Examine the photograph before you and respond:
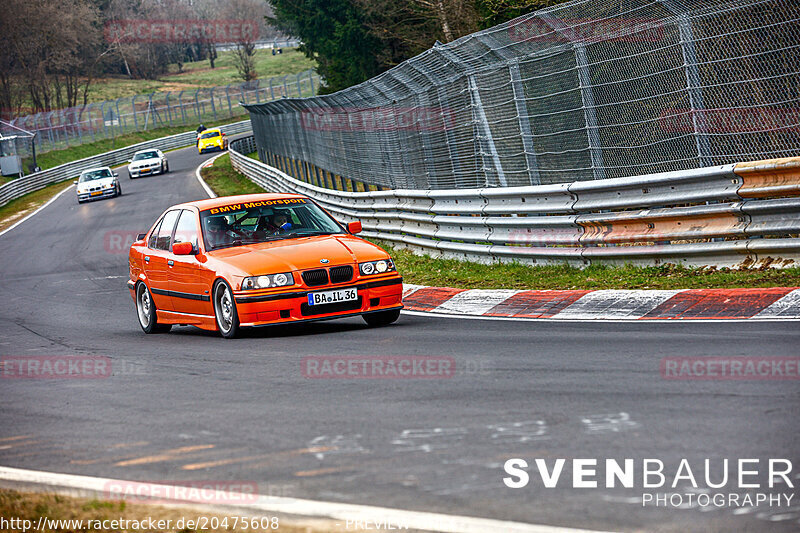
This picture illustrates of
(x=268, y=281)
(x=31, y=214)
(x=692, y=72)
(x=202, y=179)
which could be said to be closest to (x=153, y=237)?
(x=268, y=281)

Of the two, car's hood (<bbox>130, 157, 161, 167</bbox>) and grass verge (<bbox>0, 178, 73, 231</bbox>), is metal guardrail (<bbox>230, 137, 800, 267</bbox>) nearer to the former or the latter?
grass verge (<bbox>0, 178, 73, 231</bbox>)

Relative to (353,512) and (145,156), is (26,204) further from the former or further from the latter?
(353,512)

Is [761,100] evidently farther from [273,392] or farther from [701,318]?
[273,392]

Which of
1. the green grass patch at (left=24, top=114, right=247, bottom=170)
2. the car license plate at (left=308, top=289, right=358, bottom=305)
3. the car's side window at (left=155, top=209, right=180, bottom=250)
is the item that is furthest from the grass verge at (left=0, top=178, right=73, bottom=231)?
the car license plate at (left=308, top=289, right=358, bottom=305)

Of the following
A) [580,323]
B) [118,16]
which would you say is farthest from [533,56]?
[118,16]

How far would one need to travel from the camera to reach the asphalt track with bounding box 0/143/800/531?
4199 millimetres

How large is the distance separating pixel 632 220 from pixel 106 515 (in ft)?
25.3

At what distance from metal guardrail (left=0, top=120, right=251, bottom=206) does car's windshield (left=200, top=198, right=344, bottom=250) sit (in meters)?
37.6

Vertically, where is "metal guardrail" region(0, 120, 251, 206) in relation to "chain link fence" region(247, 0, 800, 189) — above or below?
above

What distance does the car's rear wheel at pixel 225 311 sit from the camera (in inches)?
378

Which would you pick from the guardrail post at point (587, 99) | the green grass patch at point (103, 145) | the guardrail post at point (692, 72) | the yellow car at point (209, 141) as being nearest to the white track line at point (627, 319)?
the guardrail post at point (692, 72)

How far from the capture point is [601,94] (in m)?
11.3

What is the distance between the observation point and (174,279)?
10914 millimetres

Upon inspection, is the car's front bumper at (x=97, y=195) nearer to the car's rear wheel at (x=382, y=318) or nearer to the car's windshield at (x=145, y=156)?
the car's windshield at (x=145, y=156)
